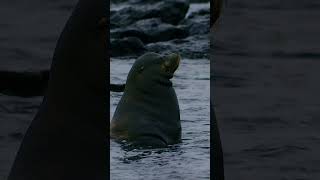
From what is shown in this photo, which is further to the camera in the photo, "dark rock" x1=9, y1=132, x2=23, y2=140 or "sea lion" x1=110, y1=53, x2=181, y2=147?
"sea lion" x1=110, y1=53, x2=181, y2=147

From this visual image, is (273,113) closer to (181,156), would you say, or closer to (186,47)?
(181,156)

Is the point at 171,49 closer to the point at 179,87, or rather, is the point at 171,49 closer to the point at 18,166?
the point at 179,87

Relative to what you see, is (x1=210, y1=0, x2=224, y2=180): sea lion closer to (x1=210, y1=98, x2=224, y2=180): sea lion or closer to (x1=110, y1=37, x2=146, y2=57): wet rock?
(x1=210, y1=98, x2=224, y2=180): sea lion

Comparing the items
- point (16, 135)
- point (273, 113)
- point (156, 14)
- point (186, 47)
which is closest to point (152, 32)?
point (186, 47)

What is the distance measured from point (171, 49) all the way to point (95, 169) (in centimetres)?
1380

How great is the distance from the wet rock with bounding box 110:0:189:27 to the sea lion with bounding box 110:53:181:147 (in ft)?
47.2

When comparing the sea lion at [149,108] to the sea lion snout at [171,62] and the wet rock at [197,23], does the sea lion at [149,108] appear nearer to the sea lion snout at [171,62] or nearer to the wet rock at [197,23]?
the sea lion snout at [171,62]

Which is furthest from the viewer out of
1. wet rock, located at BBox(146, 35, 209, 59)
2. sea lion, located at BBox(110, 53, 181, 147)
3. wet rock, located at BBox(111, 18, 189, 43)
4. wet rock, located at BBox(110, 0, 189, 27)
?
wet rock, located at BBox(110, 0, 189, 27)

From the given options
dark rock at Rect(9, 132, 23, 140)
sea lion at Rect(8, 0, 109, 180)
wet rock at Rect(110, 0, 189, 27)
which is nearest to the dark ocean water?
sea lion at Rect(8, 0, 109, 180)

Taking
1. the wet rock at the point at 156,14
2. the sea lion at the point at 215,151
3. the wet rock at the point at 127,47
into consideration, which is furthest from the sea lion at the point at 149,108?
the wet rock at the point at 156,14

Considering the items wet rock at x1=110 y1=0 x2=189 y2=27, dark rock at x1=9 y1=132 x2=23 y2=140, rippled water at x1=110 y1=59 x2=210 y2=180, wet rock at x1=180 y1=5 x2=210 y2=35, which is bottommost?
wet rock at x1=180 y1=5 x2=210 y2=35

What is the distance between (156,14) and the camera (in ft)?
81.3

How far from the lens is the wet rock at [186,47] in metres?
18.3

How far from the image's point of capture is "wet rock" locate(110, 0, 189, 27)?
24153mm
